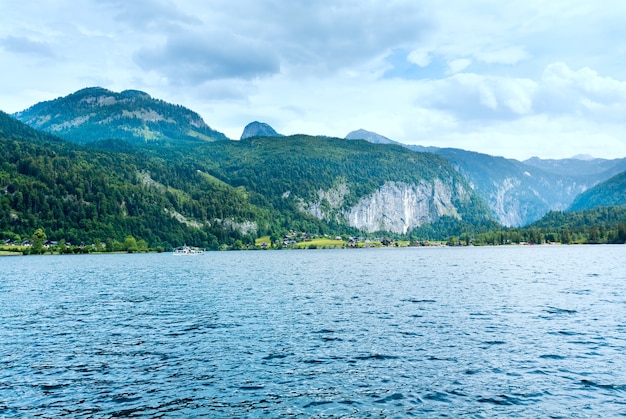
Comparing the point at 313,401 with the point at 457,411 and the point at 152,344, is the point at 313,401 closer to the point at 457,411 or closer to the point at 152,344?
the point at 457,411

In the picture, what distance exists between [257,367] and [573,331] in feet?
105

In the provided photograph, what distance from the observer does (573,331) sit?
154ft

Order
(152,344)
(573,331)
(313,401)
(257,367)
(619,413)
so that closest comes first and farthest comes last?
1. (619,413)
2. (313,401)
3. (257,367)
4. (152,344)
5. (573,331)

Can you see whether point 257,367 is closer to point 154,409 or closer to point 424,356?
point 154,409

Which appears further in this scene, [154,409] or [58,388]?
[58,388]

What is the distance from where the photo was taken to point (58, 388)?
30.8 m

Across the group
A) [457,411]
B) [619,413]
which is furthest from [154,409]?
[619,413]

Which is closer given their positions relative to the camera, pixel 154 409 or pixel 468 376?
pixel 154 409

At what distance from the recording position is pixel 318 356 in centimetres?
3834

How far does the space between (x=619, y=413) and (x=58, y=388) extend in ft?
111

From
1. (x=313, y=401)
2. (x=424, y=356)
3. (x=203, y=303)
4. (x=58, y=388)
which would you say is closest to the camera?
(x=313, y=401)

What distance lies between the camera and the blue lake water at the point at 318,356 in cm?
2772

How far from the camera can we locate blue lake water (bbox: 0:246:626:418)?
90.9 ft

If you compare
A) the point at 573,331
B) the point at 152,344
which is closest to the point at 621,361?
the point at 573,331
